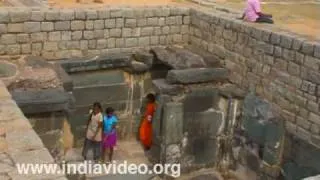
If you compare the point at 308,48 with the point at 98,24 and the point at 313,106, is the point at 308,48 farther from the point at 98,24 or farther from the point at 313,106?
the point at 98,24

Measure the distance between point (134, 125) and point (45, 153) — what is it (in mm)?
6138

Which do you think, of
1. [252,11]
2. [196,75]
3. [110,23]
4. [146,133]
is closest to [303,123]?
[196,75]

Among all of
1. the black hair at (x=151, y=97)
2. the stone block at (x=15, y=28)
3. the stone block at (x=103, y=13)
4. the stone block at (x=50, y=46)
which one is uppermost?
the stone block at (x=103, y=13)

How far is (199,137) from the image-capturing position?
10.1m

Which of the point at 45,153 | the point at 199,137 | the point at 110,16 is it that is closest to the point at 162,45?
the point at 110,16

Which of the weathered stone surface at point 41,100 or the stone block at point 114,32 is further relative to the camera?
the stone block at point 114,32

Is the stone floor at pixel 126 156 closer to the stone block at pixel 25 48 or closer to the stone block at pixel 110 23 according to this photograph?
the stone block at pixel 25 48

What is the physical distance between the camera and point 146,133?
10.3 m

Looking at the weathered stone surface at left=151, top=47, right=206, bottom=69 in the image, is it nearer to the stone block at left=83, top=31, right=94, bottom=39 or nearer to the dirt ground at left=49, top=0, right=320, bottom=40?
the stone block at left=83, top=31, right=94, bottom=39

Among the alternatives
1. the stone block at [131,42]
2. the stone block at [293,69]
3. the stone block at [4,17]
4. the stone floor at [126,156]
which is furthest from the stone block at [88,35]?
the stone block at [293,69]

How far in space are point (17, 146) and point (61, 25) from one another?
5343 millimetres

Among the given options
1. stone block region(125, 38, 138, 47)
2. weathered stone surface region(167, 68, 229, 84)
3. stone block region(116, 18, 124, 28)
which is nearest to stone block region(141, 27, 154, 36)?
stone block region(125, 38, 138, 47)

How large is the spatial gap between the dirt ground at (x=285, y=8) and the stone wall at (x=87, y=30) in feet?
3.88

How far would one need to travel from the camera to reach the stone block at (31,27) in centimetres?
958
